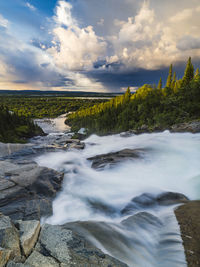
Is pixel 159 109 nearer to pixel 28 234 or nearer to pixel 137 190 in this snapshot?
pixel 137 190

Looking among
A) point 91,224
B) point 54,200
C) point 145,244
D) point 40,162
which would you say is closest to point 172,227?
point 145,244

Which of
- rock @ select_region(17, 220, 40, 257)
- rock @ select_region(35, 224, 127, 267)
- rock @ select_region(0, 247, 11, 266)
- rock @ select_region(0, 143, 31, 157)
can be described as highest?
rock @ select_region(0, 247, 11, 266)

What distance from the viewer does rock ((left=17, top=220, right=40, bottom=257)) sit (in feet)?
11.2

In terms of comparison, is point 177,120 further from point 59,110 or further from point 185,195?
point 59,110

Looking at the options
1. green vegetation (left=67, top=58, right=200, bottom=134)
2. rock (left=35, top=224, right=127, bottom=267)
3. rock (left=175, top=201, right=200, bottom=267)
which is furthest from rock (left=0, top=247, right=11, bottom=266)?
green vegetation (left=67, top=58, right=200, bottom=134)

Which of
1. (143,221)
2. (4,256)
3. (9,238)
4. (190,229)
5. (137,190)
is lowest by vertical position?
(137,190)

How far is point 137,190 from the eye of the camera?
9.23 meters

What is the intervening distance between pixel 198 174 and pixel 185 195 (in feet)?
10.7

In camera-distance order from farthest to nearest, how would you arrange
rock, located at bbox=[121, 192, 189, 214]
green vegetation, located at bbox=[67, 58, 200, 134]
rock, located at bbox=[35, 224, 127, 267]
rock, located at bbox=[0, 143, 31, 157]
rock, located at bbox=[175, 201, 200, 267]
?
green vegetation, located at bbox=[67, 58, 200, 134] → rock, located at bbox=[0, 143, 31, 157] → rock, located at bbox=[121, 192, 189, 214] → rock, located at bbox=[175, 201, 200, 267] → rock, located at bbox=[35, 224, 127, 267]

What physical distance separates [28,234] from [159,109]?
54.4 meters

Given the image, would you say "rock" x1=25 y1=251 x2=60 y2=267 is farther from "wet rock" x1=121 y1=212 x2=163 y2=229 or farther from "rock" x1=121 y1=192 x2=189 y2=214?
"rock" x1=121 y1=192 x2=189 y2=214

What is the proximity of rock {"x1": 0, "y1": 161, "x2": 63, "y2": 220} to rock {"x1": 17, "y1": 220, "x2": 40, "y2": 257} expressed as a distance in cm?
246

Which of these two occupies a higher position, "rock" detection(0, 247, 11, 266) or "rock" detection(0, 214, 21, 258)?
"rock" detection(0, 247, 11, 266)

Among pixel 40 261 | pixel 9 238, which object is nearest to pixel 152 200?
pixel 40 261
